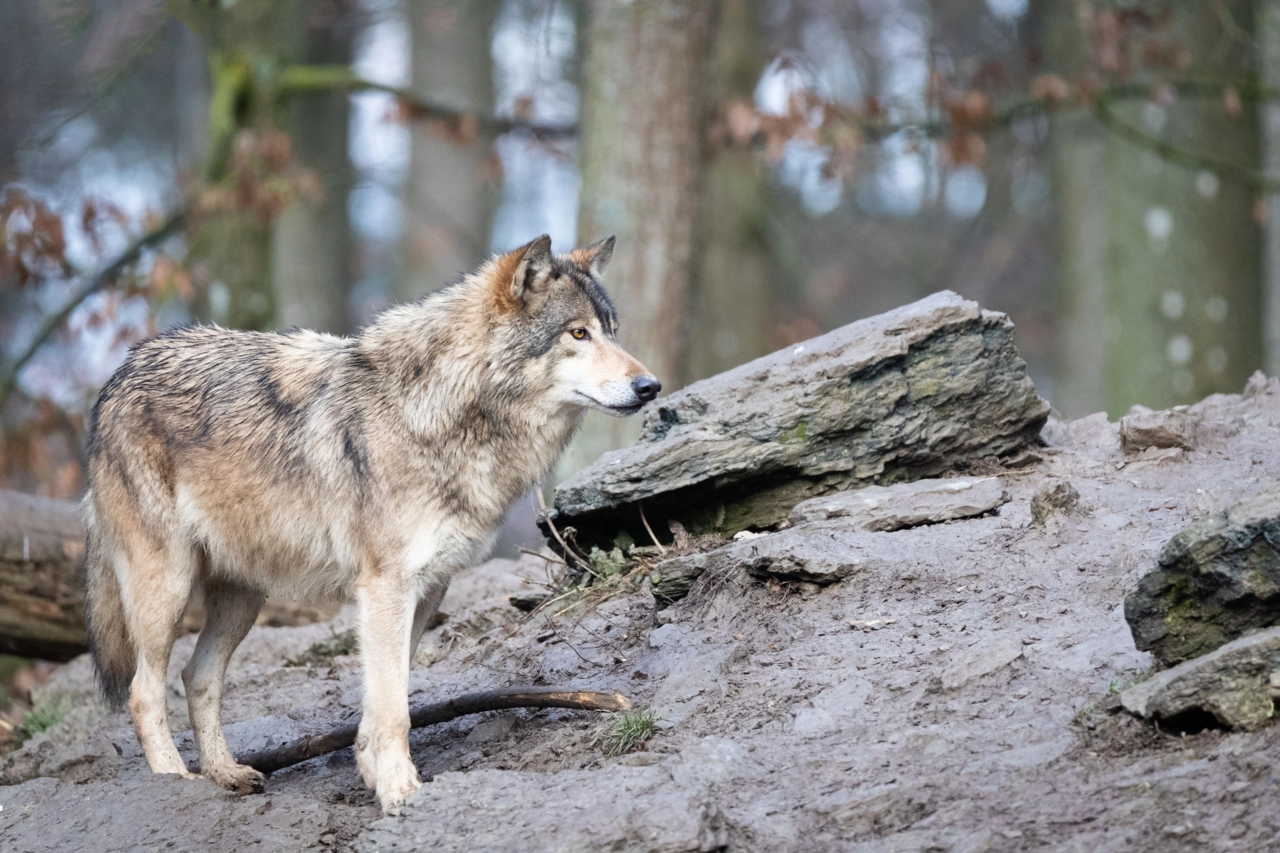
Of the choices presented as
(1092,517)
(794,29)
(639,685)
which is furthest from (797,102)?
(794,29)

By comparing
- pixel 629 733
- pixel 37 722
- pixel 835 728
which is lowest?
pixel 37 722

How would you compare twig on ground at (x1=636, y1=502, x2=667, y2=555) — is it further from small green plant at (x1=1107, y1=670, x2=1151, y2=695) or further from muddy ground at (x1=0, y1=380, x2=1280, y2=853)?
small green plant at (x1=1107, y1=670, x2=1151, y2=695)

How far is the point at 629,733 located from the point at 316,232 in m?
13.3

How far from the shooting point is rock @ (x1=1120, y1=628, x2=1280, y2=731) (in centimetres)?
331

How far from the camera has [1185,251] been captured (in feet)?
34.9

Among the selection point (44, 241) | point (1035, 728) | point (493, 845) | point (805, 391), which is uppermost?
point (44, 241)

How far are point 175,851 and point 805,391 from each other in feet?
11.0

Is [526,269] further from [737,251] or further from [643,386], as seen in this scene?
[737,251]

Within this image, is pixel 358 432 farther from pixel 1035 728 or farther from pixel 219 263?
pixel 219 263

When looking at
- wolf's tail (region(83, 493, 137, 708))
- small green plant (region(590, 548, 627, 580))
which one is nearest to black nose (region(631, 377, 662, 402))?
small green plant (region(590, 548, 627, 580))

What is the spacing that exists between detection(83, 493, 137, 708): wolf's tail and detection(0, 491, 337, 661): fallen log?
1.92 m

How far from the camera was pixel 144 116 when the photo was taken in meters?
24.9

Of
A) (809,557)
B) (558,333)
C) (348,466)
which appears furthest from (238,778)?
(809,557)

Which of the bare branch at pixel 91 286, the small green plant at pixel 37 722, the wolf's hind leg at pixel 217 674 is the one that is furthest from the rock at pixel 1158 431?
the bare branch at pixel 91 286
